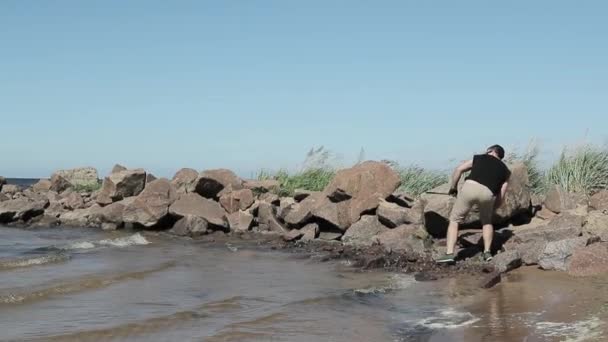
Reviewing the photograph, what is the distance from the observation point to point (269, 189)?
17.4m

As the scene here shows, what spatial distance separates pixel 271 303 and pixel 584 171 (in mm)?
8364

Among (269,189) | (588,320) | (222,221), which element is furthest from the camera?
(269,189)

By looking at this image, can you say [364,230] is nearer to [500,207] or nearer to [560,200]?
[500,207]

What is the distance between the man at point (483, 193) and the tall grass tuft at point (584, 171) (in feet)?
13.3

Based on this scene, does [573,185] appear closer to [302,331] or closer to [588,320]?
[588,320]

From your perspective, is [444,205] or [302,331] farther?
[444,205]

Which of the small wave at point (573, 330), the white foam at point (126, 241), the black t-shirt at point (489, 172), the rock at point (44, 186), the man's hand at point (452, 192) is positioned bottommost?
the white foam at point (126, 241)

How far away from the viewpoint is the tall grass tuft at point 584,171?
13.2 m

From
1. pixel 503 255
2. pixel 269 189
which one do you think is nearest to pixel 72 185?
pixel 269 189

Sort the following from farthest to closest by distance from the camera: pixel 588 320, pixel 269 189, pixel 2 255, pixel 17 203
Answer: pixel 17 203 < pixel 269 189 < pixel 2 255 < pixel 588 320

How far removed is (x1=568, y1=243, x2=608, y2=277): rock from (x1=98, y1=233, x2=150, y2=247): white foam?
28.7 feet

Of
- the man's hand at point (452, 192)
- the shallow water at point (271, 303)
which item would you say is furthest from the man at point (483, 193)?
the shallow water at point (271, 303)

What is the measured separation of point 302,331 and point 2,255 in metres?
8.08

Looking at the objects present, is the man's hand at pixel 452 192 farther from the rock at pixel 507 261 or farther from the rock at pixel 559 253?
the rock at pixel 559 253
